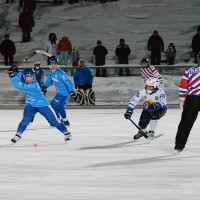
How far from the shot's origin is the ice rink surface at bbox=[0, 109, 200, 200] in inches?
Result: 325

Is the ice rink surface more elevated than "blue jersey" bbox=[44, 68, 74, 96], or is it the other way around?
"blue jersey" bbox=[44, 68, 74, 96]

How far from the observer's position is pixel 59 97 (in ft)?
53.2

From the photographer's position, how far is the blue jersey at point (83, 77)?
22000mm

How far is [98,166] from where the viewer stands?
10359 mm

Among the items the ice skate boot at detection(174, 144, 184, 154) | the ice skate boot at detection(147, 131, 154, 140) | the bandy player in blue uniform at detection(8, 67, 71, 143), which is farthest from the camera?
the ice skate boot at detection(147, 131, 154, 140)

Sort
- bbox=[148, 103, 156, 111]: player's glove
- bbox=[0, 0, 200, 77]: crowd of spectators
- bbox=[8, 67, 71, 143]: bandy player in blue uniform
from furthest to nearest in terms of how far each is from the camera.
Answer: bbox=[0, 0, 200, 77]: crowd of spectators
bbox=[148, 103, 156, 111]: player's glove
bbox=[8, 67, 71, 143]: bandy player in blue uniform

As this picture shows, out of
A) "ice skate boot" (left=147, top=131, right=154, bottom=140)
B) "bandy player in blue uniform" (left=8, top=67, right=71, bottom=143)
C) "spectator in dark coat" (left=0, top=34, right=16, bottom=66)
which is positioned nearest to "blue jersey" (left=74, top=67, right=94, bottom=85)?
"spectator in dark coat" (left=0, top=34, right=16, bottom=66)

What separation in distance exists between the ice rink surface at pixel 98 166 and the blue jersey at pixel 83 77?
5.63 metres

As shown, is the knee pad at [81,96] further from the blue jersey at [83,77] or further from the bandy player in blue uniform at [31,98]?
the bandy player in blue uniform at [31,98]

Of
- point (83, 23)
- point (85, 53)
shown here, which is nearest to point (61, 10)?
point (83, 23)

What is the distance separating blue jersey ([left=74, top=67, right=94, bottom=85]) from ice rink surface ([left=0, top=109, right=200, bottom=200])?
5632 millimetres

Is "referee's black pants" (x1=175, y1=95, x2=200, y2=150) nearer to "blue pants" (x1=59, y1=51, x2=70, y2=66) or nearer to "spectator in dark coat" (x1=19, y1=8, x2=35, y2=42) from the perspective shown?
"blue pants" (x1=59, y1=51, x2=70, y2=66)

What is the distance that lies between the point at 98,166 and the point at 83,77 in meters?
11.8

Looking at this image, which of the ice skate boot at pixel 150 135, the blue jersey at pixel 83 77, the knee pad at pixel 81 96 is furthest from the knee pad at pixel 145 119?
the blue jersey at pixel 83 77
